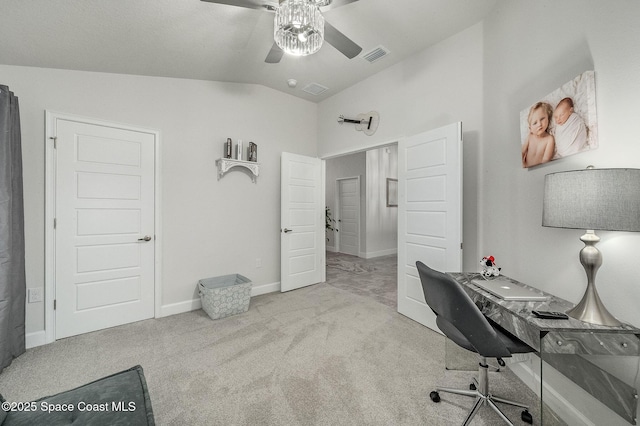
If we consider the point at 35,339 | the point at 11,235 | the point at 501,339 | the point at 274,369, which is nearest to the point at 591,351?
the point at 501,339

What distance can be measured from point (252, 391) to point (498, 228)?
7.54 ft

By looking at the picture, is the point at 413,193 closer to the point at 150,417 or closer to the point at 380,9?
the point at 380,9

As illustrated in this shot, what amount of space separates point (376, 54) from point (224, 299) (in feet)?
10.6

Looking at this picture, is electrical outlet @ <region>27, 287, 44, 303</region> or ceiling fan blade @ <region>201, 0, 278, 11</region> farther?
electrical outlet @ <region>27, 287, 44, 303</region>

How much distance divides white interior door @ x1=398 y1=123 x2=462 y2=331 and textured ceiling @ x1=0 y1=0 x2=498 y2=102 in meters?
0.99

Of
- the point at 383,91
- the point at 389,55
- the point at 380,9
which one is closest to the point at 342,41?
the point at 380,9

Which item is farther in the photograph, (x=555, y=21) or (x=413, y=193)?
(x=413, y=193)

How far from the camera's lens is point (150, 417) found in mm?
947

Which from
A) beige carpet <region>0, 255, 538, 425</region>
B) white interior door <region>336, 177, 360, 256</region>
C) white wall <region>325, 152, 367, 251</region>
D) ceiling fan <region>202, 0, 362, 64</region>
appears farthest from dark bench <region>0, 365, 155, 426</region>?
white interior door <region>336, 177, 360, 256</region>

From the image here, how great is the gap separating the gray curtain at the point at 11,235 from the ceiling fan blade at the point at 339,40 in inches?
97.2

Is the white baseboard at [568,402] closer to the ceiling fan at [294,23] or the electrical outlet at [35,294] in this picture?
the ceiling fan at [294,23]

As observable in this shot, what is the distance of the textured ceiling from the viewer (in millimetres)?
1830

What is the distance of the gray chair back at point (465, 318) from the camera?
1.28 m

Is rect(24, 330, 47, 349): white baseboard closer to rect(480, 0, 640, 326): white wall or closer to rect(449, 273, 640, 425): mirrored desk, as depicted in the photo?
rect(449, 273, 640, 425): mirrored desk
